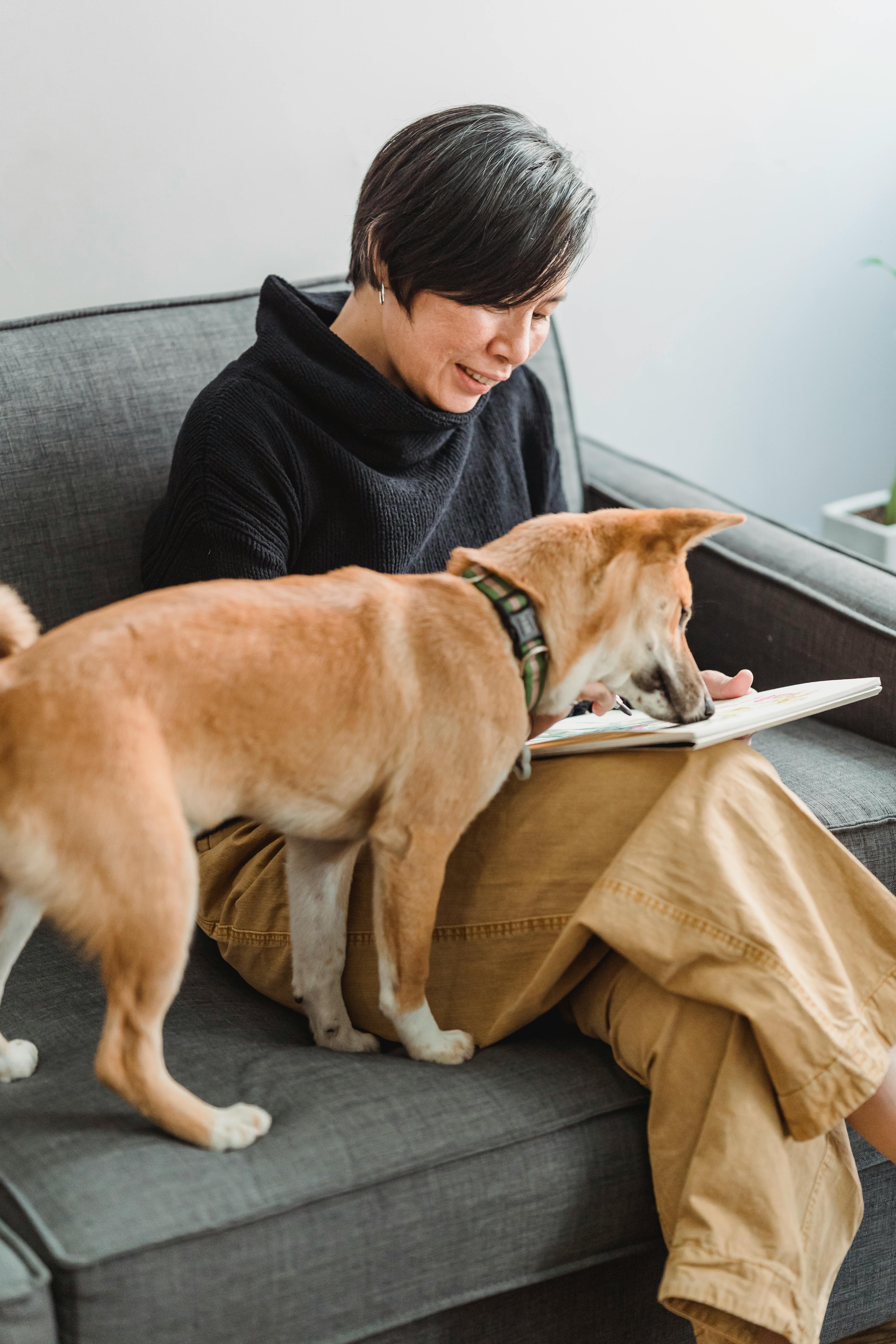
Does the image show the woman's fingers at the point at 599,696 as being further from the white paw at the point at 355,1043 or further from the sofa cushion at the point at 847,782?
the white paw at the point at 355,1043

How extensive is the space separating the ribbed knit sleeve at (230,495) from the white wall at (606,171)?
62 centimetres

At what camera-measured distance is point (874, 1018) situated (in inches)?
43.2

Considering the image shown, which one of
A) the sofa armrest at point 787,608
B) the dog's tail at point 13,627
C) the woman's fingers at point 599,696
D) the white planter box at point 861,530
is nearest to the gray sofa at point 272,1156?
the sofa armrest at point 787,608

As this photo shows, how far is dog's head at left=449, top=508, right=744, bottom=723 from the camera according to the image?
3.72 ft

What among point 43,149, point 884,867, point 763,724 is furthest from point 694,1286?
point 43,149

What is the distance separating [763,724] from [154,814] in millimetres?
594

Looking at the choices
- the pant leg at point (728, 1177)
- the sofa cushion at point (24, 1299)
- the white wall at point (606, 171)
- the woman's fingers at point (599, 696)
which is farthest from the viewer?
the white wall at point (606, 171)

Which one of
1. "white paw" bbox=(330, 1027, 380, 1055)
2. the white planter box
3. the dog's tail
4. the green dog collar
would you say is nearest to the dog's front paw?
"white paw" bbox=(330, 1027, 380, 1055)

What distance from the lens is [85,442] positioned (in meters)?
1.53

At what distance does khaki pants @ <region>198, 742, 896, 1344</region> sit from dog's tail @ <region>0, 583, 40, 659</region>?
15.2 inches

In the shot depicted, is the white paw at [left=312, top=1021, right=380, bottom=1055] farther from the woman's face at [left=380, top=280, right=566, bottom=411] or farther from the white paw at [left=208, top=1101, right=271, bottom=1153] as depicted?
the woman's face at [left=380, top=280, right=566, bottom=411]

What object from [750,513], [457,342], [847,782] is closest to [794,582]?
[750,513]

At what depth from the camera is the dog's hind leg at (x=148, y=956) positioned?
897 millimetres

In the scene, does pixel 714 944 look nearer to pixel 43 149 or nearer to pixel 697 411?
pixel 43 149
